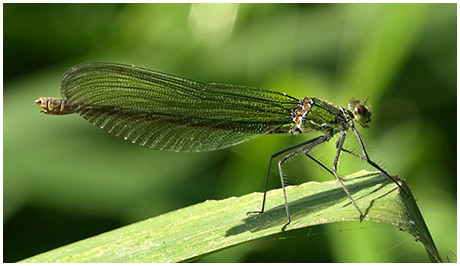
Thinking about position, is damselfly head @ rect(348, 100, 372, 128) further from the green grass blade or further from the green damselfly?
the green grass blade

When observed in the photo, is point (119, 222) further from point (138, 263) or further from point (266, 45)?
point (266, 45)

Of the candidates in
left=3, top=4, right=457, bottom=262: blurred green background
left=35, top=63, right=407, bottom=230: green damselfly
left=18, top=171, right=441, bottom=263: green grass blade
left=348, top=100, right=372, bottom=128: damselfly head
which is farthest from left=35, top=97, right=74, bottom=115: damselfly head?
left=348, top=100, right=372, bottom=128: damselfly head

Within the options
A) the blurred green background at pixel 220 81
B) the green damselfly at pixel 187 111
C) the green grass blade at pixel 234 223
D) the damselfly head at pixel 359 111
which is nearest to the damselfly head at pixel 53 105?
the green damselfly at pixel 187 111

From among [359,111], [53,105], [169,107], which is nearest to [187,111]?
[169,107]

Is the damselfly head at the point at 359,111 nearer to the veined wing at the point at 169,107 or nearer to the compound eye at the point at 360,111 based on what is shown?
the compound eye at the point at 360,111

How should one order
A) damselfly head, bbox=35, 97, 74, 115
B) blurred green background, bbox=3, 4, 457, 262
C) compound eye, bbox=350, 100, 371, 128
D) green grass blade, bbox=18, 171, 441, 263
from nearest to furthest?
green grass blade, bbox=18, 171, 441, 263, damselfly head, bbox=35, 97, 74, 115, compound eye, bbox=350, 100, 371, 128, blurred green background, bbox=3, 4, 457, 262
